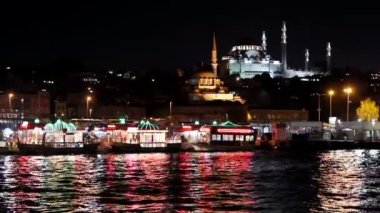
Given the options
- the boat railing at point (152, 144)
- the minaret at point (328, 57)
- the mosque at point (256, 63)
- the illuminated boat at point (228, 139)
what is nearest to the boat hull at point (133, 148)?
the boat railing at point (152, 144)

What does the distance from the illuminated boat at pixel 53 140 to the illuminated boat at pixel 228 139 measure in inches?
383

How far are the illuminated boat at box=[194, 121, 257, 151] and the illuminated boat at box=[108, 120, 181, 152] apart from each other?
281 cm

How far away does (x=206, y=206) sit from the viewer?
1008 inches

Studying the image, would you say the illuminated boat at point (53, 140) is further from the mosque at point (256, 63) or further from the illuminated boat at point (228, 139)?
the mosque at point (256, 63)

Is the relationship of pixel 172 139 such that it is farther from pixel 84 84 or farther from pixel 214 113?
pixel 84 84

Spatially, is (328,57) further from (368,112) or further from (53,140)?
(53,140)

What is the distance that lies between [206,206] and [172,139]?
42270 mm

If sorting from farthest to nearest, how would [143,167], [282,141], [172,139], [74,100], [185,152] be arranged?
[74,100]
[282,141]
[172,139]
[185,152]
[143,167]

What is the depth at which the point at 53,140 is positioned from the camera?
5991 cm

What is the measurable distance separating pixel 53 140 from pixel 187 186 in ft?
96.5

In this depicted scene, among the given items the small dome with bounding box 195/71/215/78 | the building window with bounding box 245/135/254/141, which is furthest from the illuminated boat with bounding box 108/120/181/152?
the small dome with bounding box 195/71/215/78

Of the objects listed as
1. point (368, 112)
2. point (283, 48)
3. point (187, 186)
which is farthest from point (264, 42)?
point (187, 186)

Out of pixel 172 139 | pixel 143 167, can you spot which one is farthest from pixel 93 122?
pixel 143 167

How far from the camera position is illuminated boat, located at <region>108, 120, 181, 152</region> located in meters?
62.0
